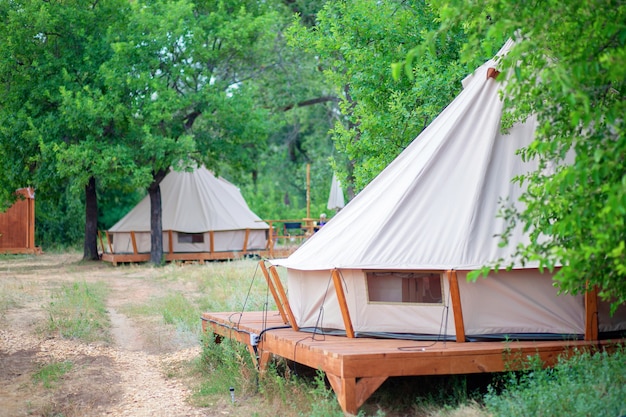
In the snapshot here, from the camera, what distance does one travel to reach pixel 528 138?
8352mm

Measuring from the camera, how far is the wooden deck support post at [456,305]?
24.6 feet

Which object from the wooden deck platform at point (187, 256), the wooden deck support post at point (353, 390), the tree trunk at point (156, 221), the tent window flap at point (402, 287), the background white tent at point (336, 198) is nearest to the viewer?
the wooden deck support post at point (353, 390)

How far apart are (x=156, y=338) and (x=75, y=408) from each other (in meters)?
3.65

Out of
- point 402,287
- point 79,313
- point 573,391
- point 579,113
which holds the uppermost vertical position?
point 579,113

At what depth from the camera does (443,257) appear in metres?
7.64

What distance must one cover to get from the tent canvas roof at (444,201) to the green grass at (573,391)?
1.17 meters

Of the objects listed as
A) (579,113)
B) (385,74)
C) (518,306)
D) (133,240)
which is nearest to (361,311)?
(518,306)

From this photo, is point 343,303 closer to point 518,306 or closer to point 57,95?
point 518,306

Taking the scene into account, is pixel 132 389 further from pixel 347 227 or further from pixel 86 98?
pixel 86 98

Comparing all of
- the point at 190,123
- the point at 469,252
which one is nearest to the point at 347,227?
the point at 469,252

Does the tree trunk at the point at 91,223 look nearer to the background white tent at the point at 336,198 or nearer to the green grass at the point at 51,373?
the background white tent at the point at 336,198

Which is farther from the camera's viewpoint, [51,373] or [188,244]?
[188,244]

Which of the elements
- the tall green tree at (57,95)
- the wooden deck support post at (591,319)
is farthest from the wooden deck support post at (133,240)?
the wooden deck support post at (591,319)

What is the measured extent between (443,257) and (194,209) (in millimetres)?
18735
